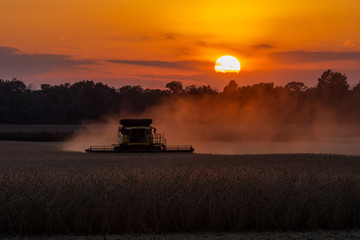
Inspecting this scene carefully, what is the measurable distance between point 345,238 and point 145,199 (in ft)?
12.5

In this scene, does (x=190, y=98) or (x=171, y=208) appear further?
(x=190, y=98)

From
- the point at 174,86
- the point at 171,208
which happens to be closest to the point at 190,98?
the point at 174,86

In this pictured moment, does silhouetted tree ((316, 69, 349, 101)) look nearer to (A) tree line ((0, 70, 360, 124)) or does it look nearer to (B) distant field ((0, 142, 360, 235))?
(A) tree line ((0, 70, 360, 124))

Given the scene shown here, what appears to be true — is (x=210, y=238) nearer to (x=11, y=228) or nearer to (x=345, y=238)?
(x=345, y=238)

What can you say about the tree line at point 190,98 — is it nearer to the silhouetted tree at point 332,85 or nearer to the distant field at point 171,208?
the silhouetted tree at point 332,85

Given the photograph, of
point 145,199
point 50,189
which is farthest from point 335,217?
point 50,189

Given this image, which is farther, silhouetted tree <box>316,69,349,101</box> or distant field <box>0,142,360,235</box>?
silhouetted tree <box>316,69,349,101</box>

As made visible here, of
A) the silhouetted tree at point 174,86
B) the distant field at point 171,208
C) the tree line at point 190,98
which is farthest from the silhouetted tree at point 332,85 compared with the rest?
the distant field at point 171,208

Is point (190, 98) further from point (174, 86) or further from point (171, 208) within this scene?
point (171, 208)

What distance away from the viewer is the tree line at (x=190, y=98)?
115438mm

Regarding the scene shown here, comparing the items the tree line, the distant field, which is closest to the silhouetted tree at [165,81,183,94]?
the tree line

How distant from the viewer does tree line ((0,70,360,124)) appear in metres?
115

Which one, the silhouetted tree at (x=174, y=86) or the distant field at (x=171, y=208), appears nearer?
the distant field at (x=171, y=208)

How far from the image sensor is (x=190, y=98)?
134m
